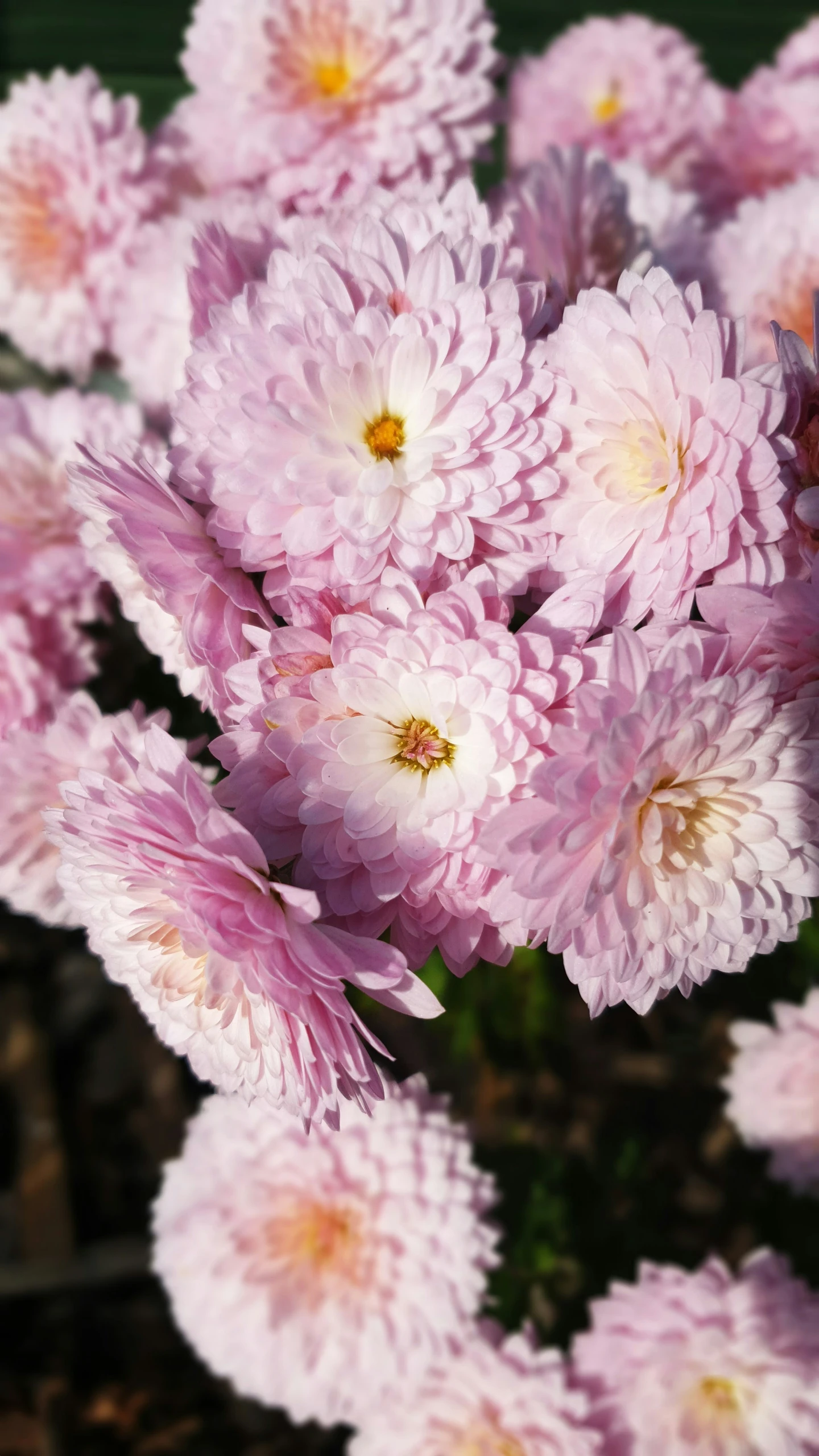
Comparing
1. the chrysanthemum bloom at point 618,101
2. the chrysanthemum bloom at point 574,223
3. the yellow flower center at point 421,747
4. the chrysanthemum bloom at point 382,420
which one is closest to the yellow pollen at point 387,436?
the chrysanthemum bloom at point 382,420

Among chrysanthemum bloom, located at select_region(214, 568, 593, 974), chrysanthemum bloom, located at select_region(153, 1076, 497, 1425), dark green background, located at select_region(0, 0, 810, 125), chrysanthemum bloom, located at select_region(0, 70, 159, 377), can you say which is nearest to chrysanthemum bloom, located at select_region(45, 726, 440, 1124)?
chrysanthemum bloom, located at select_region(214, 568, 593, 974)

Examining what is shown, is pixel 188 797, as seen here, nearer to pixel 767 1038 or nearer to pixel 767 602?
pixel 767 602

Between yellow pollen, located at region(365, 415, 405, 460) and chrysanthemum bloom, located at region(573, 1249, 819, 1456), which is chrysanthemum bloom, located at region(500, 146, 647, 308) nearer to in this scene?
yellow pollen, located at region(365, 415, 405, 460)

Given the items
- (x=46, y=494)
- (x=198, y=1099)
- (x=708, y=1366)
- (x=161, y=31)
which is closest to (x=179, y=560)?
(x=46, y=494)

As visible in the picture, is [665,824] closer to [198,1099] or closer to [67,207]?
[67,207]

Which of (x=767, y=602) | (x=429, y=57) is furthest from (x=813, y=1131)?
(x=429, y=57)
